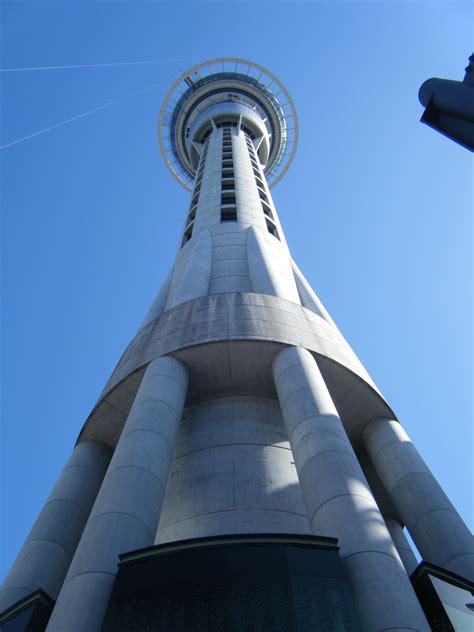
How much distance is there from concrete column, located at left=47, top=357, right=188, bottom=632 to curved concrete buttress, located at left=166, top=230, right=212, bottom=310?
553cm

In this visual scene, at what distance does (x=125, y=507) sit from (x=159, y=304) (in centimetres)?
1351

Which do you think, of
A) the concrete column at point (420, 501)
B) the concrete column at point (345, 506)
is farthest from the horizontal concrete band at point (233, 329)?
the concrete column at point (420, 501)

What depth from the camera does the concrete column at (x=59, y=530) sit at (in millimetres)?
13070

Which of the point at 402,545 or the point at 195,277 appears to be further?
the point at 195,277

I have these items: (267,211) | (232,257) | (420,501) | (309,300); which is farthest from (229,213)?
(420,501)

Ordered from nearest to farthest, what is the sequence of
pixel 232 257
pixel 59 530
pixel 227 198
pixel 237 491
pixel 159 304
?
1. pixel 237 491
2. pixel 59 530
3. pixel 159 304
4. pixel 232 257
5. pixel 227 198

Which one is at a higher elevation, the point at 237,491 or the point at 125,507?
the point at 237,491

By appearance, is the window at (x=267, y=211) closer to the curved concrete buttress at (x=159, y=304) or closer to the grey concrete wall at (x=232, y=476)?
the curved concrete buttress at (x=159, y=304)

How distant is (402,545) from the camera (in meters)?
19.6

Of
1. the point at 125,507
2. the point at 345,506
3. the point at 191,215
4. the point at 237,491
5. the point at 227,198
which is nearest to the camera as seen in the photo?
the point at 345,506

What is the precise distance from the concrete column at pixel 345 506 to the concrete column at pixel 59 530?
754cm

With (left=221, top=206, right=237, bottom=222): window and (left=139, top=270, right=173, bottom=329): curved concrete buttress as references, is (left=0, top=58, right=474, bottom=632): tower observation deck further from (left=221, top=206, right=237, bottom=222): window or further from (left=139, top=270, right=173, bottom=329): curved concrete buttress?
(left=221, top=206, right=237, bottom=222): window

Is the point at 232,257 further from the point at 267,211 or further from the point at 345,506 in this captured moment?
the point at 345,506

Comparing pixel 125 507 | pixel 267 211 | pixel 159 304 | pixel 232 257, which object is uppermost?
pixel 267 211
